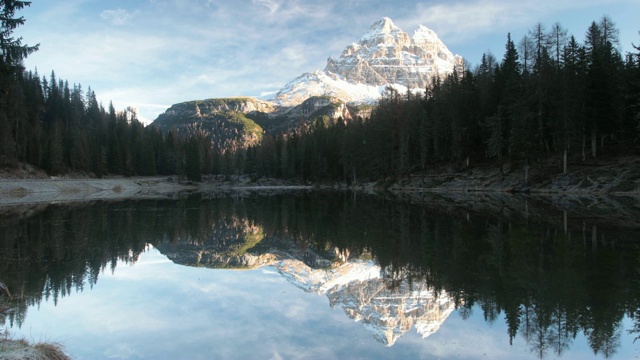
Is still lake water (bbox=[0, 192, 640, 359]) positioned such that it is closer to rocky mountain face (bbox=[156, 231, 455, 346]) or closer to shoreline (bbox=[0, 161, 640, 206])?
rocky mountain face (bbox=[156, 231, 455, 346])

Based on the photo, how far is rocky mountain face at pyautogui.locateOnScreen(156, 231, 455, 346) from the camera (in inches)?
399

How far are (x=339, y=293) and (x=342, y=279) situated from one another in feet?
5.11

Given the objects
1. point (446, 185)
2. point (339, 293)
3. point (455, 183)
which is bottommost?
point (339, 293)

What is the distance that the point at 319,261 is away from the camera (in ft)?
58.7

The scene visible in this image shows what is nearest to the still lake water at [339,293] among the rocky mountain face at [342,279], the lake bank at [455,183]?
the rocky mountain face at [342,279]

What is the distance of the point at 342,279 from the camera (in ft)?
48.1

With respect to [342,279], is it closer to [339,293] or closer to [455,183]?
[339,293]

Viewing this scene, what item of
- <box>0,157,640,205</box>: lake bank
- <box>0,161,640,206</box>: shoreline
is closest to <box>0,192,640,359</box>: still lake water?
<box>0,161,640,206</box>: shoreline

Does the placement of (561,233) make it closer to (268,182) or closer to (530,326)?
(530,326)

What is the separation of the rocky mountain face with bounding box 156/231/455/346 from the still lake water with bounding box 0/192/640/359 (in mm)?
60

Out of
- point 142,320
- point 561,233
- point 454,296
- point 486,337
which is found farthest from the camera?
point 561,233

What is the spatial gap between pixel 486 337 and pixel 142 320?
8224 mm

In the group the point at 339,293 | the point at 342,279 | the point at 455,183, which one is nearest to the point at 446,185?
the point at 455,183

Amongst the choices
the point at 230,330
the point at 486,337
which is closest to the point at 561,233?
the point at 486,337
